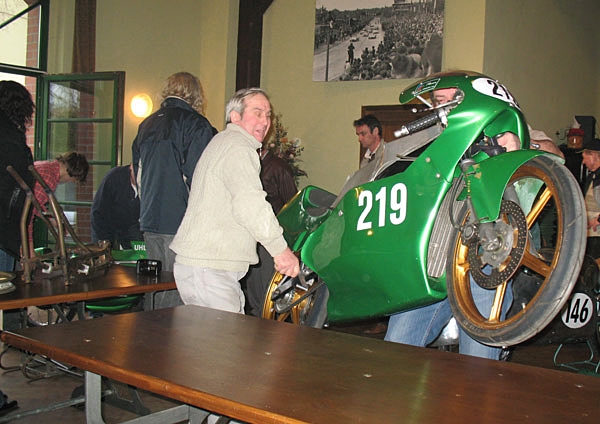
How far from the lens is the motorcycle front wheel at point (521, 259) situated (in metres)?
1.62

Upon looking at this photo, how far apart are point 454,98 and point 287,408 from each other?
1153 mm

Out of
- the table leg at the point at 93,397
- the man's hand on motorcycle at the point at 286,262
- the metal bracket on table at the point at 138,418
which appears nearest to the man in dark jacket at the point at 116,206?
the man's hand on motorcycle at the point at 286,262

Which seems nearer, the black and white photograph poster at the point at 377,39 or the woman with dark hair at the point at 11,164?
the woman with dark hair at the point at 11,164

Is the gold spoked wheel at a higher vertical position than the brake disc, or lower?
lower

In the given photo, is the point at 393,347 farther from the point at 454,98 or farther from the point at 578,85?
the point at 578,85

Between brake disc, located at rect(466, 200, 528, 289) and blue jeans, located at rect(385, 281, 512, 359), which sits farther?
blue jeans, located at rect(385, 281, 512, 359)

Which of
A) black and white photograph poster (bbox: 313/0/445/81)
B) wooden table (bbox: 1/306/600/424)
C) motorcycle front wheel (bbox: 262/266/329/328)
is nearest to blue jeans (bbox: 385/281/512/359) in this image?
motorcycle front wheel (bbox: 262/266/329/328)

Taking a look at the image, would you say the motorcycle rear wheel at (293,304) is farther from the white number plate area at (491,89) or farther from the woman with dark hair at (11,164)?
the woman with dark hair at (11,164)

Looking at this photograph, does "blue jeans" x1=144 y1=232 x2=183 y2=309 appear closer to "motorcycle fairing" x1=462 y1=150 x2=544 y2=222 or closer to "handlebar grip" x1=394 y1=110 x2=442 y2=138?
"handlebar grip" x1=394 y1=110 x2=442 y2=138

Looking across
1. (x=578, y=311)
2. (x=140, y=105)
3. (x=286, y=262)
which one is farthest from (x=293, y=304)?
(x=140, y=105)

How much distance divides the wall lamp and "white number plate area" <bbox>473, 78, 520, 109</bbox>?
6252 mm

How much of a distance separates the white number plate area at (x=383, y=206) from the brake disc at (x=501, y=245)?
0.28 m

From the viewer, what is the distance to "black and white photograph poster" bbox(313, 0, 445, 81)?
7.18 meters

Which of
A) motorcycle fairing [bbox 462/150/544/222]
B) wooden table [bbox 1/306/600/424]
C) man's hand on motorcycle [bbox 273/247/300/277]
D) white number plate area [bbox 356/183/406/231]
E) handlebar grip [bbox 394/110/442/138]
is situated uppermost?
handlebar grip [bbox 394/110/442/138]
